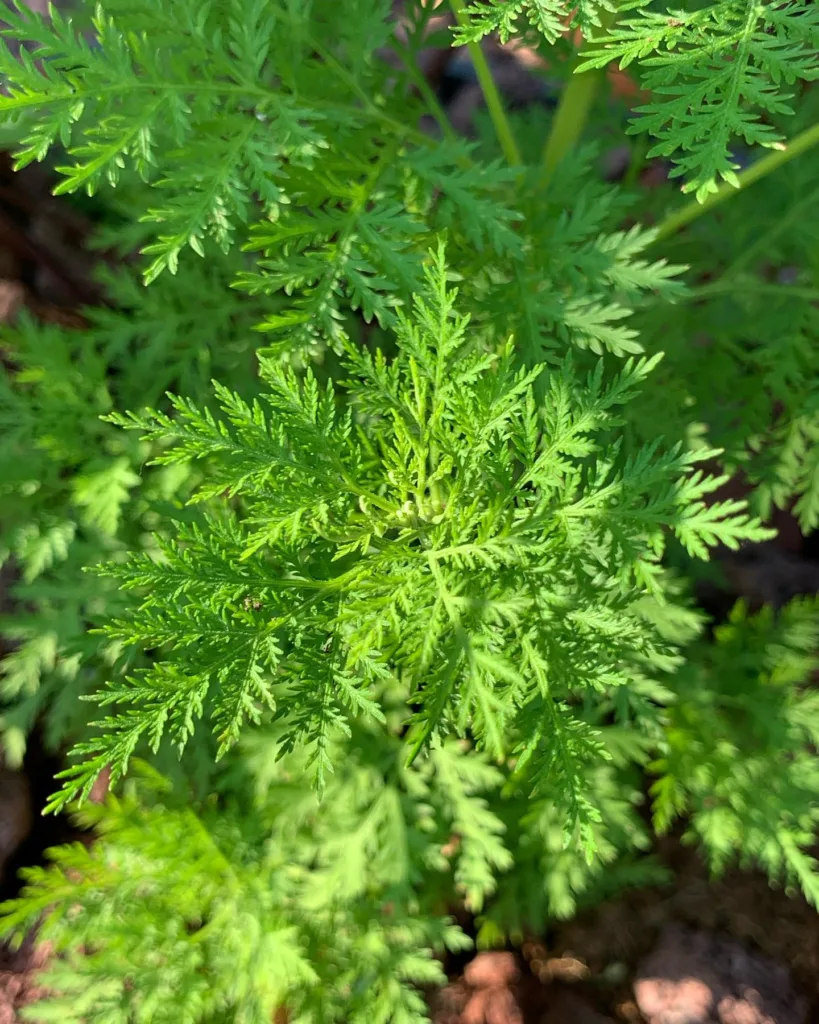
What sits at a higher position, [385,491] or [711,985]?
[385,491]

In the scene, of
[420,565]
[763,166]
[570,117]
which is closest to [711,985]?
[420,565]

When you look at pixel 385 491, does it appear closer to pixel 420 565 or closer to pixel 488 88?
pixel 420 565

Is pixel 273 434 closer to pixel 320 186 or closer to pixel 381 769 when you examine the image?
pixel 320 186

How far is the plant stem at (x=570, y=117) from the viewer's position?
1557 mm

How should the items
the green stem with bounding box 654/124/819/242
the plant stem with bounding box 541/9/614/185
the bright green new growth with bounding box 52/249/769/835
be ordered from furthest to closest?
the plant stem with bounding box 541/9/614/185
the green stem with bounding box 654/124/819/242
the bright green new growth with bounding box 52/249/769/835

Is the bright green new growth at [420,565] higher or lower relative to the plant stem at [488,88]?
lower

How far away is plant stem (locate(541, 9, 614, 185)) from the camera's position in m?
1.56

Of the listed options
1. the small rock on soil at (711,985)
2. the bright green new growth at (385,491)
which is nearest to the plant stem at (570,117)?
the bright green new growth at (385,491)

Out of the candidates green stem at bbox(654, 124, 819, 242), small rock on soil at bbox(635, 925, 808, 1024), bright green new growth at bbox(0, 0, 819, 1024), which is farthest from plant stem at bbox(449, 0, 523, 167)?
small rock on soil at bbox(635, 925, 808, 1024)

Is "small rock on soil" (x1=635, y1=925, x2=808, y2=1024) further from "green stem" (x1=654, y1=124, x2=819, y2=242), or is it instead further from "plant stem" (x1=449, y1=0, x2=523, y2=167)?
"plant stem" (x1=449, y1=0, x2=523, y2=167)

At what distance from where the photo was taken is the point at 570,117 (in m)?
1.61

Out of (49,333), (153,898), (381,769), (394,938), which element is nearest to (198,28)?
(49,333)

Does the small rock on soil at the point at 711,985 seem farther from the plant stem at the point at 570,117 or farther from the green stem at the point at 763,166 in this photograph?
the plant stem at the point at 570,117

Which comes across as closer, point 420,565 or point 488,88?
point 420,565
